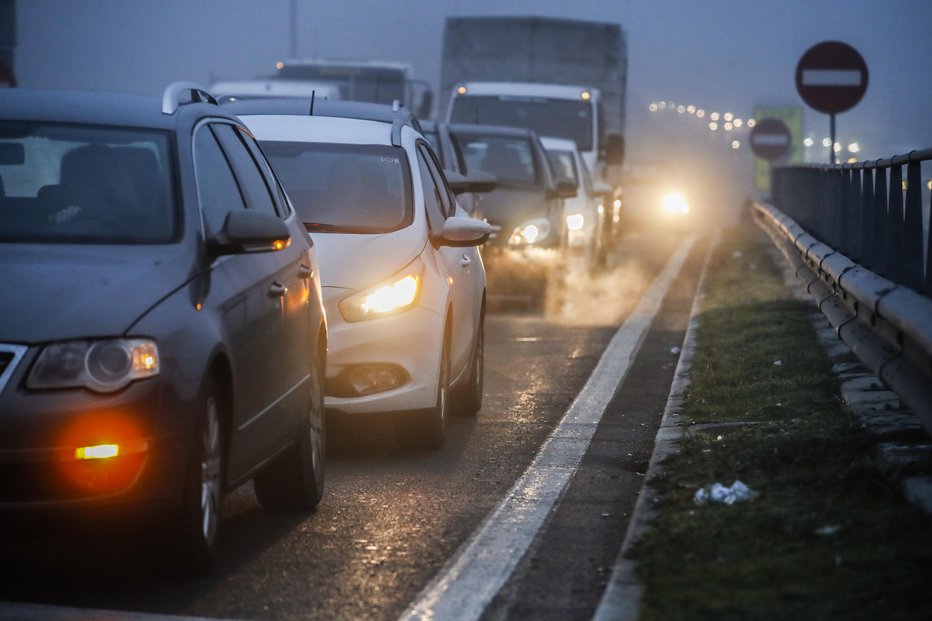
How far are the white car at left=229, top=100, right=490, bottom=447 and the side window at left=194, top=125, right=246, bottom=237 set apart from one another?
1936 mm

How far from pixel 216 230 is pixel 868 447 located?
277 centimetres

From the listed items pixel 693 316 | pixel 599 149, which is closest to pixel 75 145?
pixel 693 316

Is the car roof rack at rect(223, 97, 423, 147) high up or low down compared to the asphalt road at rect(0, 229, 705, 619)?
up

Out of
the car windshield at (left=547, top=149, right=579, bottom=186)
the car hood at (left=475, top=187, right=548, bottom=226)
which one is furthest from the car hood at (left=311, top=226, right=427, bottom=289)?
the car windshield at (left=547, top=149, right=579, bottom=186)

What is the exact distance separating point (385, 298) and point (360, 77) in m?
33.6

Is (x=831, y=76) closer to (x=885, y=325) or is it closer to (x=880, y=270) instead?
(x=880, y=270)

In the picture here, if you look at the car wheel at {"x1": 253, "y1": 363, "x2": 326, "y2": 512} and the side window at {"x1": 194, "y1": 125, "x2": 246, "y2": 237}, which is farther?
the car wheel at {"x1": 253, "y1": 363, "x2": 326, "y2": 512}

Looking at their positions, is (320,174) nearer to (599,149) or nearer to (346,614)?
(346,614)

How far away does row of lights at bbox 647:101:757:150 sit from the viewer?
152m

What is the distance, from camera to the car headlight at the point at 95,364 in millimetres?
5453

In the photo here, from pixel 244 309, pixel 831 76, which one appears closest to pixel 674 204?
pixel 831 76

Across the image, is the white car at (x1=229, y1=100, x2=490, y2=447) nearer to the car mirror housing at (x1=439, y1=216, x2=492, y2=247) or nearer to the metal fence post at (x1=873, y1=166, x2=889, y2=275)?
the car mirror housing at (x1=439, y1=216, x2=492, y2=247)

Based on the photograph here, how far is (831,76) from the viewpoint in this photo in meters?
18.8

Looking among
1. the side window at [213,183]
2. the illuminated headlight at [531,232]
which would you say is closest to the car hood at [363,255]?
the side window at [213,183]
